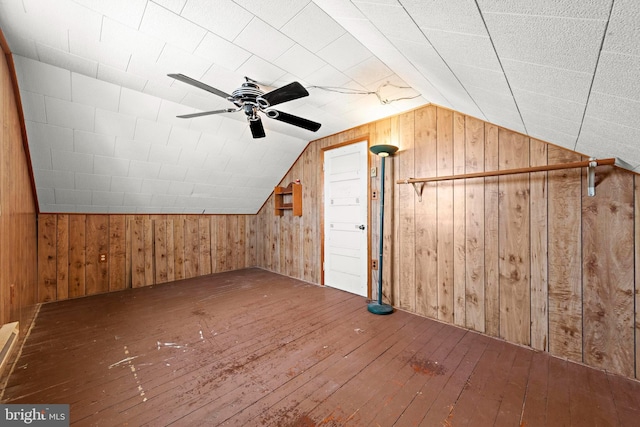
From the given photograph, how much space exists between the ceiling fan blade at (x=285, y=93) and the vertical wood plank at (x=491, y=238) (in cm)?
174

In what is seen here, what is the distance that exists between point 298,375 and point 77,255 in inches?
140

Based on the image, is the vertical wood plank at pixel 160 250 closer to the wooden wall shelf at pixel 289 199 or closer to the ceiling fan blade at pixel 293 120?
the wooden wall shelf at pixel 289 199

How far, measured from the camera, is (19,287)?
7.13 feet

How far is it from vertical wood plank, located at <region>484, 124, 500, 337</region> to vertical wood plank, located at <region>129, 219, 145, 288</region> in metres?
4.58

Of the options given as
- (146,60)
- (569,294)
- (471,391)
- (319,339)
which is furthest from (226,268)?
(569,294)

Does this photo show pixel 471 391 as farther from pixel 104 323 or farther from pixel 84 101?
pixel 84 101

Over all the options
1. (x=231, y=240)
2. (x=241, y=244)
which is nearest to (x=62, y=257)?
(x=231, y=240)

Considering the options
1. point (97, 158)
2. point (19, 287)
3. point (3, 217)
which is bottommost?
point (19, 287)

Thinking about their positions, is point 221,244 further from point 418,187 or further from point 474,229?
point 474,229

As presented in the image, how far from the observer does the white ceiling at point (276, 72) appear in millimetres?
778

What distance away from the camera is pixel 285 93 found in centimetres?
176

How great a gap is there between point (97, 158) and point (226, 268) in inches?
105

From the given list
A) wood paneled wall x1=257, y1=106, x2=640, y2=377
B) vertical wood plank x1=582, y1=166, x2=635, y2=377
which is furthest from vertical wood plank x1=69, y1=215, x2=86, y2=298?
vertical wood plank x1=582, y1=166, x2=635, y2=377

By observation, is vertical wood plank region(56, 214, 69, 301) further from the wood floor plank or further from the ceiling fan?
the wood floor plank
